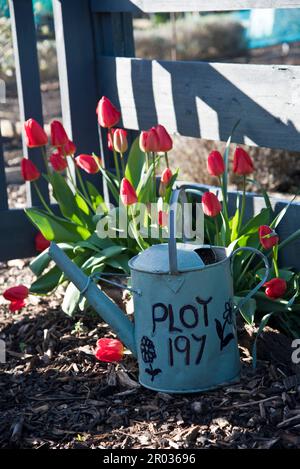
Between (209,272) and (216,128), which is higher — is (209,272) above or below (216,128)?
below

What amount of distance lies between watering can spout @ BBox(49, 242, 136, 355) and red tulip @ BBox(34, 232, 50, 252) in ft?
3.04

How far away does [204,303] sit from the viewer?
2273 mm

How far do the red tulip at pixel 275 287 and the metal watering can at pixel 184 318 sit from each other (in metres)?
0.06

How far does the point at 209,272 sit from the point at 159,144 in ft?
1.83

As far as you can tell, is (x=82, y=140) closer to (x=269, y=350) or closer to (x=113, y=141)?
(x=113, y=141)

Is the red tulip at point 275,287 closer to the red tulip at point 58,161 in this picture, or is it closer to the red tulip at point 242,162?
the red tulip at point 242,162

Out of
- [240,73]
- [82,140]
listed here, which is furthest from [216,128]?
[82,140]

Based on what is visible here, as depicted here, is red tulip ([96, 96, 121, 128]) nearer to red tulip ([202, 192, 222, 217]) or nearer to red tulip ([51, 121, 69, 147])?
red tulip ([51, 121, 69, 147])

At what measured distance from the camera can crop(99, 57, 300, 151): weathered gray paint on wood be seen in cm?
265

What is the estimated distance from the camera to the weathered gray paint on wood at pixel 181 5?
8.52 ft

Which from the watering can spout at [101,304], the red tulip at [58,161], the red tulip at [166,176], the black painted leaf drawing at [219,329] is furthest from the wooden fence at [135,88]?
the watering can spout at [101,304]

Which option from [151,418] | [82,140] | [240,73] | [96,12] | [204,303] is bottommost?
[151,418]

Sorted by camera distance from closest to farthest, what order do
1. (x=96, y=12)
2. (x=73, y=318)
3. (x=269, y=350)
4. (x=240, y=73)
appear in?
(x=269, y=350)
(x=240, y=73)
(x=73, y=318)
(x=96, y=12)
